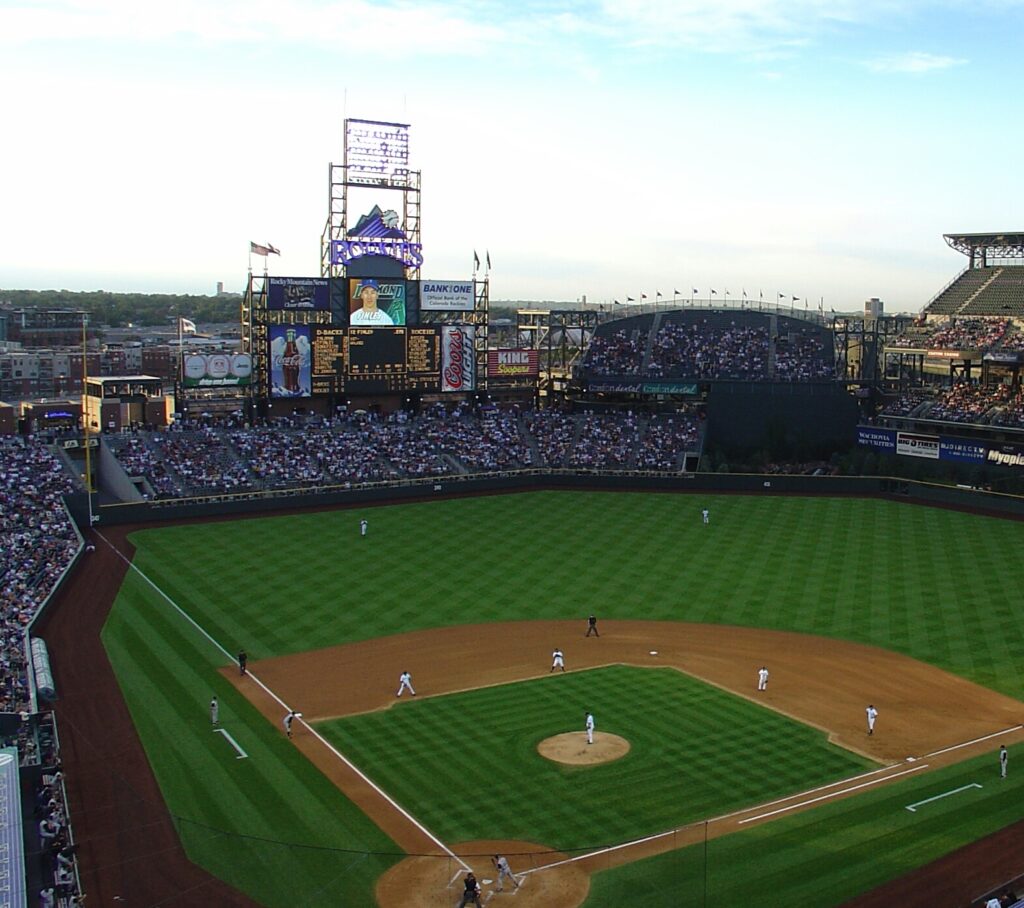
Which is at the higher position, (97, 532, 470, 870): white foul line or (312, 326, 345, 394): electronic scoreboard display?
(312, 326, 345, 394): electronic scoreboard display

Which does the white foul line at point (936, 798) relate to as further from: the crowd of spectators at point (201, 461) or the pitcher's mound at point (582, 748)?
the crowd of spectators at point (201, 461)

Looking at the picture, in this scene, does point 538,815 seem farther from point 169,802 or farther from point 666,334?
point 666,334

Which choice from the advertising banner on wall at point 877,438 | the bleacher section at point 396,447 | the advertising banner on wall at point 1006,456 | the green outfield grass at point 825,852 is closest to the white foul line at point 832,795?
the green outfield grass at point 825,852

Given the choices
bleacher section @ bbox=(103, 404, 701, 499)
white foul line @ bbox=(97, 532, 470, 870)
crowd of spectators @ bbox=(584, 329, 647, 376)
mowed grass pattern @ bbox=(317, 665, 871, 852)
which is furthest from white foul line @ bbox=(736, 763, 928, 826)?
crowd of spectators @ bbox=(584, 329, 647, 376)

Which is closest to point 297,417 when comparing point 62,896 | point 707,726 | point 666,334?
point 666,334

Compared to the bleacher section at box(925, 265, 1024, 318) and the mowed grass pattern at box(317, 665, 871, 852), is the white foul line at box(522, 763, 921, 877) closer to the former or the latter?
the mowed grass pattern at box(317, 665, 871, 852)
